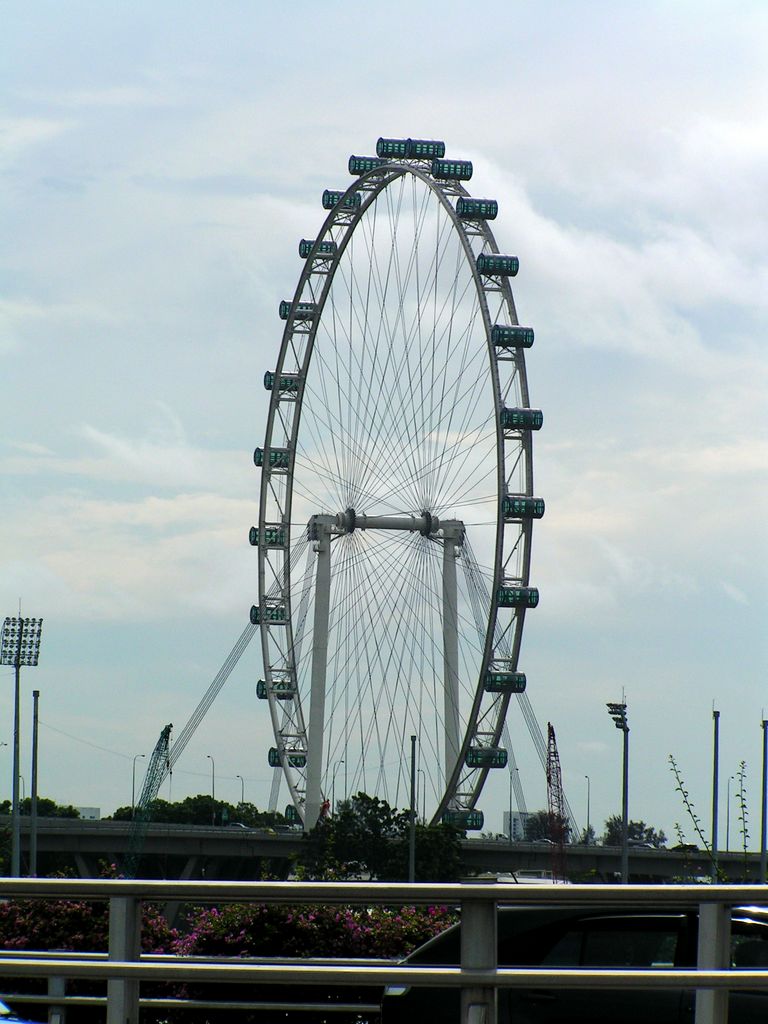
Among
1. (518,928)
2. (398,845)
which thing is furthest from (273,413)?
(518,928)

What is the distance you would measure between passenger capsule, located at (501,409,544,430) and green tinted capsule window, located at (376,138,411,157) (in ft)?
40.6

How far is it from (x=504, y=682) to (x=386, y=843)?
99.8 ft

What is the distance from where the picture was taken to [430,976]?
6.07 meters

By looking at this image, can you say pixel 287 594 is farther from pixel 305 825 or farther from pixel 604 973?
pixel 604 973

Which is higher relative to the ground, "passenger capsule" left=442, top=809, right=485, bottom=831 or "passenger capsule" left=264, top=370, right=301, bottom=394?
"passenger capsule" left=264, top=370, right=301, bottom=394

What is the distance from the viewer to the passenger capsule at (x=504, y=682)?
69.7 m

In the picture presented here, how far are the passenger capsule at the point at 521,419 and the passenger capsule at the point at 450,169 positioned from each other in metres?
10.1

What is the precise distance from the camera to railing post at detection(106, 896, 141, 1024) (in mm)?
6602

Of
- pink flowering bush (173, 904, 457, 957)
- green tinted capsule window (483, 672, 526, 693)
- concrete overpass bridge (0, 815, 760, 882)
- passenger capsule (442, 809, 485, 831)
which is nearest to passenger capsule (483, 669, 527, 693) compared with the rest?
green tinted capsule window (483, 672, 526, 693)

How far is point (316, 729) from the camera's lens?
3219 inches

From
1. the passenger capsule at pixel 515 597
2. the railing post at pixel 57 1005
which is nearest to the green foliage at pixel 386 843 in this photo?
the passenger capsule at pixel 515 597

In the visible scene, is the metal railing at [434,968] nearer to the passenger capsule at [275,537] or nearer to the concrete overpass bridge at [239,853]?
the passenger capsule at [275,537]

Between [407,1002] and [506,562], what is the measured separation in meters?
60.5

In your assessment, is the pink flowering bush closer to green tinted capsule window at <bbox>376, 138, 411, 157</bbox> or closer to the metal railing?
the metal railing
